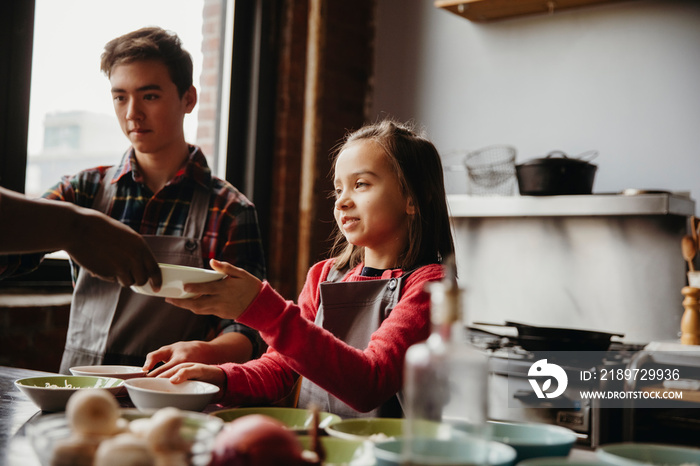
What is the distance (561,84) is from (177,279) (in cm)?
233

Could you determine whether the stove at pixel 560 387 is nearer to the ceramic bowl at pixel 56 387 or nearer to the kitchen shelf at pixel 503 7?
the ceramic bowl at pixel 56 387

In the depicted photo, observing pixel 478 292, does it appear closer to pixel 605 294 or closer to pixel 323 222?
pixel 605 294

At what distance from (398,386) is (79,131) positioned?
183 cm

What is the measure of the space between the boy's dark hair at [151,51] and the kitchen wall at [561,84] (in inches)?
60.8

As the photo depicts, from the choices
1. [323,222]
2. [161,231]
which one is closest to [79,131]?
[161,231]

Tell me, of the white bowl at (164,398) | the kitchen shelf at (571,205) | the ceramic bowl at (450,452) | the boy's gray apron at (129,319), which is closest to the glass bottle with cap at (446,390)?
the ceramic bowl at (450,452)

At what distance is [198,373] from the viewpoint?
1141 mm

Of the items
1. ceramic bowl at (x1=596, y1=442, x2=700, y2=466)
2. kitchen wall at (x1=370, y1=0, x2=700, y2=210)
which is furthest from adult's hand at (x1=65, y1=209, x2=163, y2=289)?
kitchen wall at (x1=370, y1=0, x2=700, y2=210)

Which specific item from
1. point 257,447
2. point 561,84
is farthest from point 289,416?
point 561,84

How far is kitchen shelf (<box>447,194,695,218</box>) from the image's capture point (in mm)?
2367

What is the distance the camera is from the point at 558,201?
254 cm

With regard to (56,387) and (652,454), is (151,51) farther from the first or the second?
(652,454)

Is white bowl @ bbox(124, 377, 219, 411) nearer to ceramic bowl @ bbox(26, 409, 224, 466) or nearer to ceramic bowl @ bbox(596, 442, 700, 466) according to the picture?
ceramic bowl @ bbox(26, 409, 224, 466)

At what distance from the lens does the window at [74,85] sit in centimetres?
235
